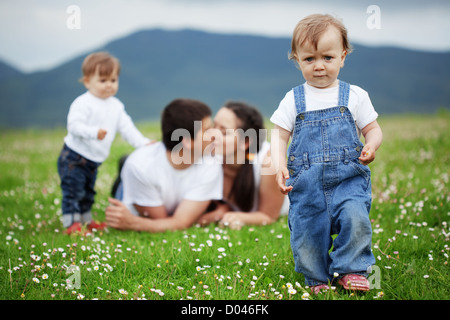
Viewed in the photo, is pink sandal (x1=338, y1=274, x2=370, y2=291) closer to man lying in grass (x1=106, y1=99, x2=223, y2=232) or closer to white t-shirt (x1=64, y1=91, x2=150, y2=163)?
man lying in grass (x1=106, y1=99, x2=223, y2=232)

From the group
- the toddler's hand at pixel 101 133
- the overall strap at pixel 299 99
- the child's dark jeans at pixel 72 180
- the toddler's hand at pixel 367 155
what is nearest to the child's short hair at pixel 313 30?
the overall strap at pixel 299 99

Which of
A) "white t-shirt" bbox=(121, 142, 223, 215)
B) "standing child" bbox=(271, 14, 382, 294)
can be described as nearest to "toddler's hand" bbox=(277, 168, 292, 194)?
"standing child" bbox=(271, 14, 382, 294)

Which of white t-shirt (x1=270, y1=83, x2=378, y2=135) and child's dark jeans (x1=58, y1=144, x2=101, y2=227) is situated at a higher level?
white t-shirt (x1=270, y1=83, x2=378, y2=135)

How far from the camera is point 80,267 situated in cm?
443

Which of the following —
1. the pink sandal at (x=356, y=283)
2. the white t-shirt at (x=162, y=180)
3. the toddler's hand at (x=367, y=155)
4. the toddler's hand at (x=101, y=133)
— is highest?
the toddler's hand at (x=101, y=133)

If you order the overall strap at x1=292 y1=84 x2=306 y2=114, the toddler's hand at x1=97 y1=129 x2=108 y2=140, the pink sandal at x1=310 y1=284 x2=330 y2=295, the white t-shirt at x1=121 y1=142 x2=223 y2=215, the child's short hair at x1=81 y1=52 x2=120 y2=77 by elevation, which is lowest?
the pink sandal at x1=310 y1=284 x2=330 y2=295

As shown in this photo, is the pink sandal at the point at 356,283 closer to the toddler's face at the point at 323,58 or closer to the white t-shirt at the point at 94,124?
the toddler's face at the point at 323,58

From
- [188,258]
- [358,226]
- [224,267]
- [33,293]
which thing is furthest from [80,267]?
[358,226]

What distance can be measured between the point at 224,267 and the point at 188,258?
1.35 ft

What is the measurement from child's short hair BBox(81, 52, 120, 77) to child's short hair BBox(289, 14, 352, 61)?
10.5ft

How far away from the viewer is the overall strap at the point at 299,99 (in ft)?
12.2

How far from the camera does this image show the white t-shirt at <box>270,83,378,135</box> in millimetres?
3705

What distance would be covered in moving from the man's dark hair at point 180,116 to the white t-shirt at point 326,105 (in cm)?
229

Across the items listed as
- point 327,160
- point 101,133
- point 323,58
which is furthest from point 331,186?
point 101,133
